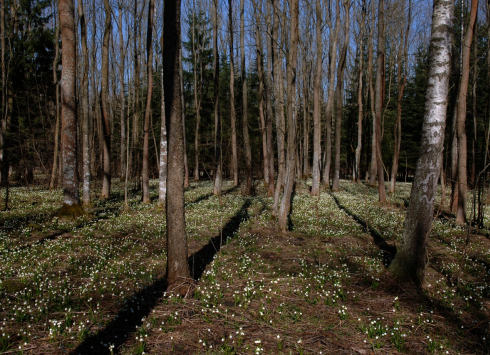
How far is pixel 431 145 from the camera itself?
19.8 ft

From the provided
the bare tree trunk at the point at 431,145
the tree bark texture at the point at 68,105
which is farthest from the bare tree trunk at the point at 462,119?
the tree bark texture at the point at 68,105

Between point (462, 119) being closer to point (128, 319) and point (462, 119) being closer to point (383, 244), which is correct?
point (383, 244)

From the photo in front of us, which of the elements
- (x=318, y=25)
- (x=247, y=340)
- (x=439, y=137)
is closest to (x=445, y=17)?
(x=439, y=137)

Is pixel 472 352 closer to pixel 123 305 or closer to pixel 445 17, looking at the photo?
pixel 123 305

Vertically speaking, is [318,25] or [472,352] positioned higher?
[318,25]

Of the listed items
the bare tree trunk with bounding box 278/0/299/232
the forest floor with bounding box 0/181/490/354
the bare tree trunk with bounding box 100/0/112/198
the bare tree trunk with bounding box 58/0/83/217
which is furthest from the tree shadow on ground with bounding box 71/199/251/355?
the bare tree trunk with bounding box 100/0/112/198

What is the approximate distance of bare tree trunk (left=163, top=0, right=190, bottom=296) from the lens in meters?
5.54

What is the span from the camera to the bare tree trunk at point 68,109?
11.2m

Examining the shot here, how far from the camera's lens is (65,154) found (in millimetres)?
11156

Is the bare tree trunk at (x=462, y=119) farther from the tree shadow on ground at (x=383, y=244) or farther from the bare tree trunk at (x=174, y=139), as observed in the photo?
the bare tree trunk at (x=174, y=139)

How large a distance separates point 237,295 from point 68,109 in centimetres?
983

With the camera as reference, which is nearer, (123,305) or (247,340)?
(247,340)

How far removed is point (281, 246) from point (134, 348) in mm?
5581

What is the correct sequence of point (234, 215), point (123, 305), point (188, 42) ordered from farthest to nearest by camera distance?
point (188, 42) < point (234, 215) < point (123, 305)
